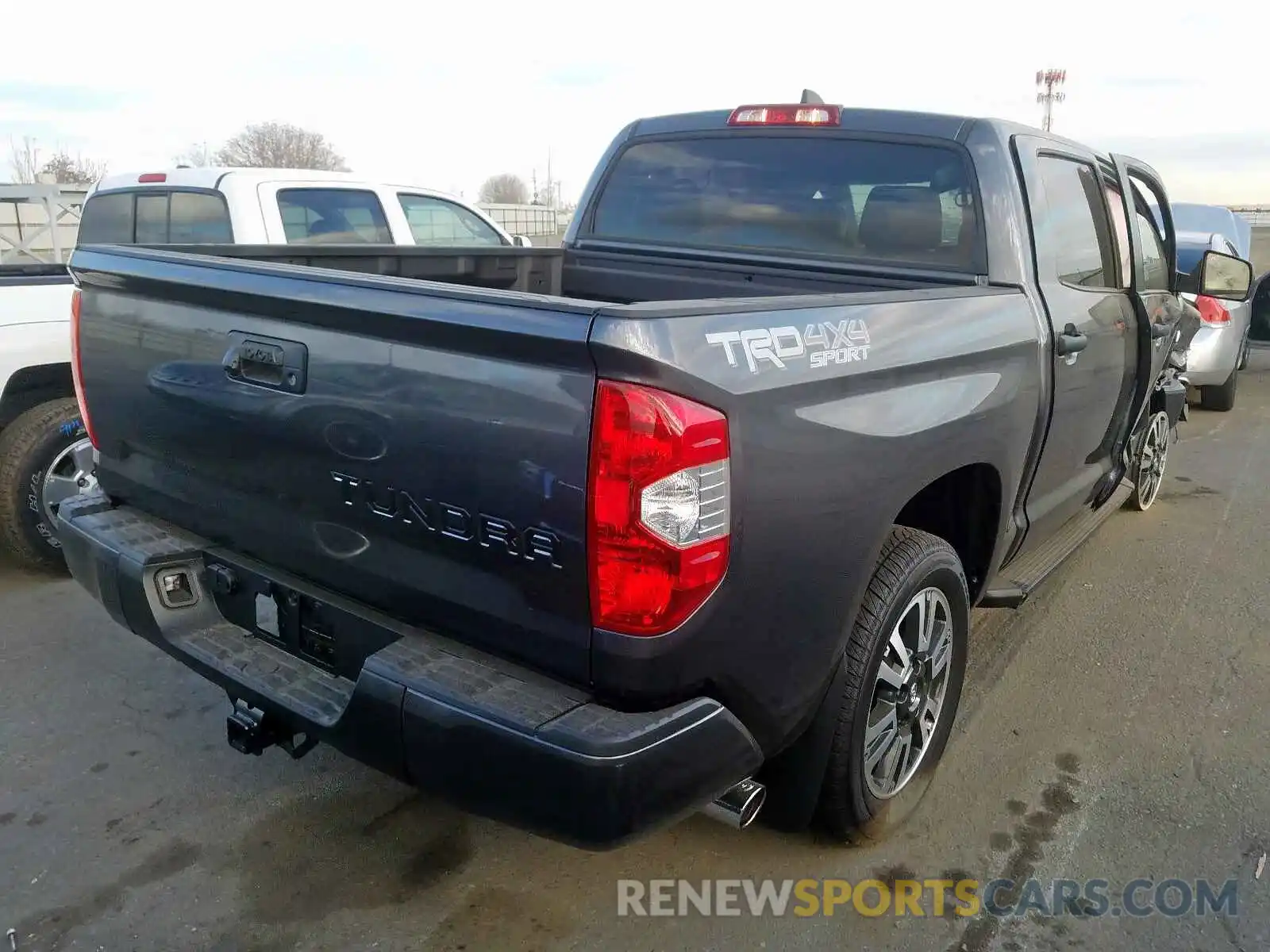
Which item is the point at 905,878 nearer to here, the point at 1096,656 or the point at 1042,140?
the point at 1096,656

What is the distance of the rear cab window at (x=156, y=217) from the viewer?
5.85m

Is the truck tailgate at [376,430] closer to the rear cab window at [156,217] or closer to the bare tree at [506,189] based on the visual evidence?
the rear cab window at [156,217]

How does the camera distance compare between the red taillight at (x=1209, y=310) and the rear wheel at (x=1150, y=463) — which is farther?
the red taillight at (x=1209, y=310)

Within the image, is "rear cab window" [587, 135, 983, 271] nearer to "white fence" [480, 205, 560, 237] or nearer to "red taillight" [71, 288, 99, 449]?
"red taillight" [71, 288, 99, 449]

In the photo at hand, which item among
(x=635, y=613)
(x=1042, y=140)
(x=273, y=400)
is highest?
(x=1042, y=140)

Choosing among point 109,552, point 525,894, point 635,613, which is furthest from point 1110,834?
A: point 109,552

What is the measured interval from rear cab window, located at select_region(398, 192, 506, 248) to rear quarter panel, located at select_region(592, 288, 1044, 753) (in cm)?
462

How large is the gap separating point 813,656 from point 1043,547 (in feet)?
7.07

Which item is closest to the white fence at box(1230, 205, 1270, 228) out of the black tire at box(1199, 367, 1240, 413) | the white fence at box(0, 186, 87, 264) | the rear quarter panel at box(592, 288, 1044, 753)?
the black tire at box(1199, 367, 1240, 413)

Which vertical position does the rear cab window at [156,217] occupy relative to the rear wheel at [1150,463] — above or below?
above

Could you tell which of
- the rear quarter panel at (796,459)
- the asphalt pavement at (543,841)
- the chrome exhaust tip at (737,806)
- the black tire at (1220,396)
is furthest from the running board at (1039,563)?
the black tire at (1220,396)

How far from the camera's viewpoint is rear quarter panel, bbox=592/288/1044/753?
1946 millimetres

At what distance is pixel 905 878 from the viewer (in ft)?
9.15

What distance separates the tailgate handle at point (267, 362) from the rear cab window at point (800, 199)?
2.08 m
